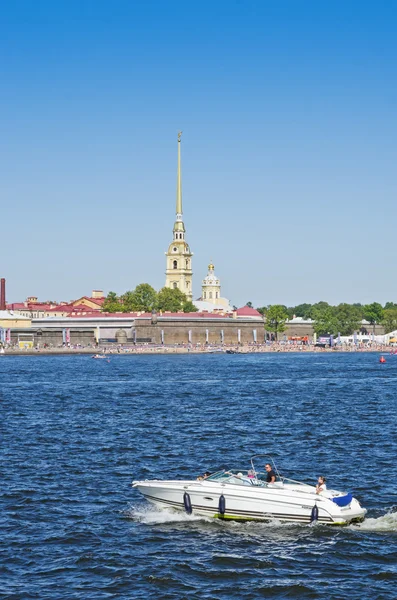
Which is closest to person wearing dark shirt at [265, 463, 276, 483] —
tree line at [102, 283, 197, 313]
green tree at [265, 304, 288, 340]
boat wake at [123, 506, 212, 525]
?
boat wake at [123, 506, 212, 525]

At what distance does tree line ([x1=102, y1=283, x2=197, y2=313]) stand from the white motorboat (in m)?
164

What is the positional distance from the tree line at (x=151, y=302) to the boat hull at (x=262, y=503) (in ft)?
537

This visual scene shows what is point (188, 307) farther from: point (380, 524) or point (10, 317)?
point (380, 524)

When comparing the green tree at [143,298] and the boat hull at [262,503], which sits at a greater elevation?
the green tree at [143,298]

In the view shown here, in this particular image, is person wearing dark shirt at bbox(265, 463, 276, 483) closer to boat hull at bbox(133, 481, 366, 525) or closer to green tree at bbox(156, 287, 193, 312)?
boat hull at bbox(133, 481, 366, 525)

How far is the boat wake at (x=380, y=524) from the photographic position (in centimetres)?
2409

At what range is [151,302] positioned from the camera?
193 m

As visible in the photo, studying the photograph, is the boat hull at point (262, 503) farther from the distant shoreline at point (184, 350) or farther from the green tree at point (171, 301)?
the green tree at point (171, 301)

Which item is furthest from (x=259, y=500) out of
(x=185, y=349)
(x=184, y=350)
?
(x=185, y=349)

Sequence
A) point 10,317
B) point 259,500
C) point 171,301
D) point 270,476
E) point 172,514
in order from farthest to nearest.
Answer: point 171,301 < point 10,317 < point 172,514 < point 270,476 < point 259,500

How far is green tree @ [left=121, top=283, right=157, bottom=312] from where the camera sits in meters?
191

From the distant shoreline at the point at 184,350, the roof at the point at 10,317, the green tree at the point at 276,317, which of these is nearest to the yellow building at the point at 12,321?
the roof at the point at 10,317

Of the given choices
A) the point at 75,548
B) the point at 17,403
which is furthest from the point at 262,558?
the point at 17,403

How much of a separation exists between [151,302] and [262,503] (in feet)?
555
